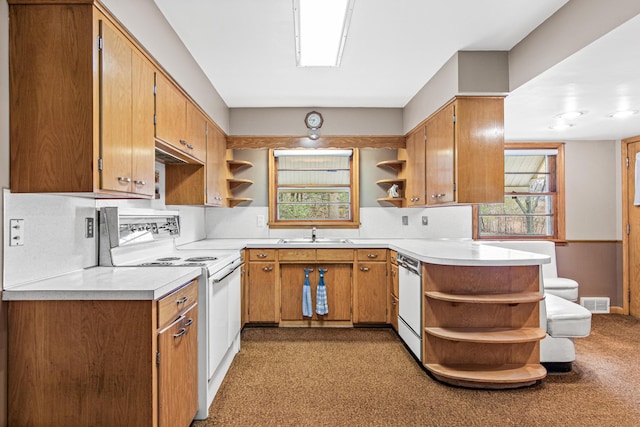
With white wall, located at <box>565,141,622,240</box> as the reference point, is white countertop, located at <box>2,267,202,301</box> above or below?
below

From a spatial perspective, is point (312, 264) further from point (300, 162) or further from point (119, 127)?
point (119, 127)

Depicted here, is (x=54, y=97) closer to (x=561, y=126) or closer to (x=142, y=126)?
→ (x=142, y=126)

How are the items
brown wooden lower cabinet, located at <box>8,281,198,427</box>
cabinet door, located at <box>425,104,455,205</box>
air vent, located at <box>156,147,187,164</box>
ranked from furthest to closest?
1. cabinet door, located at <box>425,104,455,205</box>
2. air vent, located at <box>156,147,187,164</box>
3. brown wooden lower cabinet, located at <box>8,281,198,427</box>

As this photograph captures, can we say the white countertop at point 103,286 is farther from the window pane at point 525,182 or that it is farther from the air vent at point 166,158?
the window pane at point 525,182

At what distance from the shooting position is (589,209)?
4.59 meters

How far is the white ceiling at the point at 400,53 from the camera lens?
7.36 ft

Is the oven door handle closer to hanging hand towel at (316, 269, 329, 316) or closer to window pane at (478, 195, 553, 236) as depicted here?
hanging hand towel at (316, 269, 329, 316)

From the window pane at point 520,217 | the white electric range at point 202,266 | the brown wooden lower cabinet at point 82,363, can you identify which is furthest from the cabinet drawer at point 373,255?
the brown wooden lower cabinet at point 82,363

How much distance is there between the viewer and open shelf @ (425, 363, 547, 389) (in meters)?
2.48

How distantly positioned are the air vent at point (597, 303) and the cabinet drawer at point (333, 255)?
2.99 m

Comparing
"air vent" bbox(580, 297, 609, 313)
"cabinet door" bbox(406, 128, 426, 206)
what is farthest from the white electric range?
"air vent" bbox(580, 297, 609, 313)

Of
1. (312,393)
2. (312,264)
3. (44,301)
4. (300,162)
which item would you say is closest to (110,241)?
(44,301)

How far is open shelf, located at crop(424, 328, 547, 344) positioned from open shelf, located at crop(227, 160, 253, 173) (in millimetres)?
2709

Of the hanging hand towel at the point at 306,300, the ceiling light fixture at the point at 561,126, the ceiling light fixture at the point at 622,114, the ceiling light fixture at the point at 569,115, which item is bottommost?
the hanging hand towel at the point at 306,300
